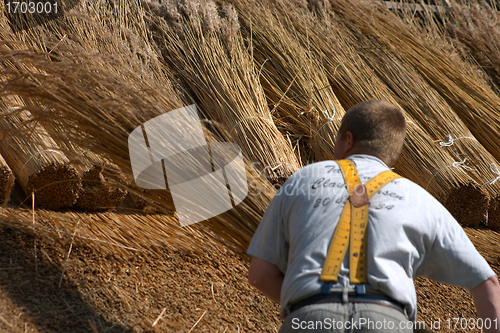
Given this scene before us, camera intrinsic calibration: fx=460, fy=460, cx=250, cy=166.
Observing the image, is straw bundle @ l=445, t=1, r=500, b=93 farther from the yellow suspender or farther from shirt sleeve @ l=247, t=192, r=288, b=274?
shirt sleeve @ l=247, t=192, r=288, b=274

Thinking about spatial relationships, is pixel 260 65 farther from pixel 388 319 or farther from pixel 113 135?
Result: pixel 388 319

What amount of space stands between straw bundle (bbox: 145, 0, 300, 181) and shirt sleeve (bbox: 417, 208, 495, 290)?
0.86 metres

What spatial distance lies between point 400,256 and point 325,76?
1743 millimetres

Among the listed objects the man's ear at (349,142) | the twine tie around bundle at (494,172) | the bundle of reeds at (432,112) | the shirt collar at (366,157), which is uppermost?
the man's ear at (349,142)

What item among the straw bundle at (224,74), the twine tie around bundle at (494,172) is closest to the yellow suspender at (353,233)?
the straw bundle at (224,74)

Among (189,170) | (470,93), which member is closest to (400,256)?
(189,170)

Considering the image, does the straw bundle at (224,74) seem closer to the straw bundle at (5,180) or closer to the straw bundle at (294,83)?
the straw bundle at (294,83)

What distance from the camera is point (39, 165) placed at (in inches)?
66.1

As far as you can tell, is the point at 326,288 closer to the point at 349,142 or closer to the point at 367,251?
the point at 367,251

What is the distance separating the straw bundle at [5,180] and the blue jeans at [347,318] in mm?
1214

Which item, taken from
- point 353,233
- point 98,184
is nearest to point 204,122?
point 98,184

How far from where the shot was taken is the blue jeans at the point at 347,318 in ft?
3.03

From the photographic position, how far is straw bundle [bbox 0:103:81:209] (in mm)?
1669

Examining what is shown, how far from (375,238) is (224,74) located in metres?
1.47
